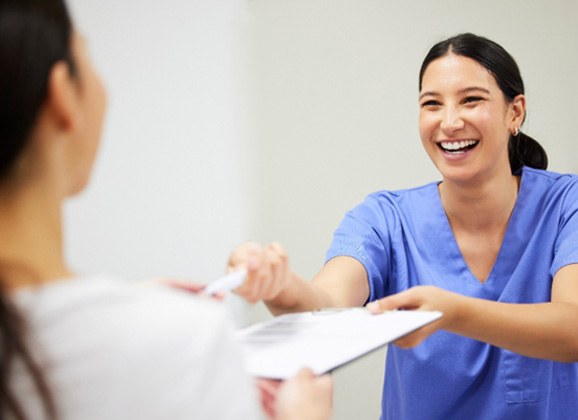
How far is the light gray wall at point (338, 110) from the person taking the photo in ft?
5.76

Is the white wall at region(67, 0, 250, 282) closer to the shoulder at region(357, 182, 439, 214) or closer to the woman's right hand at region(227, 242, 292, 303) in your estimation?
the shoulder at region(357, 182, 439, 214)

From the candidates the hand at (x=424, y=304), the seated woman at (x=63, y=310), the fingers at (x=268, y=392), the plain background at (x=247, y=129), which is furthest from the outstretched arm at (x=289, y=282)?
the plain background at (x=247, y=129)

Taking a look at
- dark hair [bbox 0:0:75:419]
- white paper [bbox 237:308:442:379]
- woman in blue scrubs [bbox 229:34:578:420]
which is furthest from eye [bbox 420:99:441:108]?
dark hair [bbox 0:0:75:419]

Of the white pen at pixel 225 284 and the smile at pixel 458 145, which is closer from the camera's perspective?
the white pen at pixel 225 284

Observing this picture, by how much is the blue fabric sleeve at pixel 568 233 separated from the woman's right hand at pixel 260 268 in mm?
486

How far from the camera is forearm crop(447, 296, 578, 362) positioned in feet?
2.86

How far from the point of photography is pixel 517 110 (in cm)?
125

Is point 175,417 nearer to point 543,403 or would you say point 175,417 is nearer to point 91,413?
point 91,413

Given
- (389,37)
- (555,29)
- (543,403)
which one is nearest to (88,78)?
(543,403)

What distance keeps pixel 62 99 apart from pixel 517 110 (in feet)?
3.36

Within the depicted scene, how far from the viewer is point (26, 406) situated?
384 mm

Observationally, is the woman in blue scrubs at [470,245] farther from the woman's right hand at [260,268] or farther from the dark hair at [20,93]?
the dark hair at [20,93]

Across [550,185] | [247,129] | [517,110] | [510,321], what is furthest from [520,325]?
[247,129]

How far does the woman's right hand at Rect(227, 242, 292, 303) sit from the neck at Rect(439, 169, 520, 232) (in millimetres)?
509
